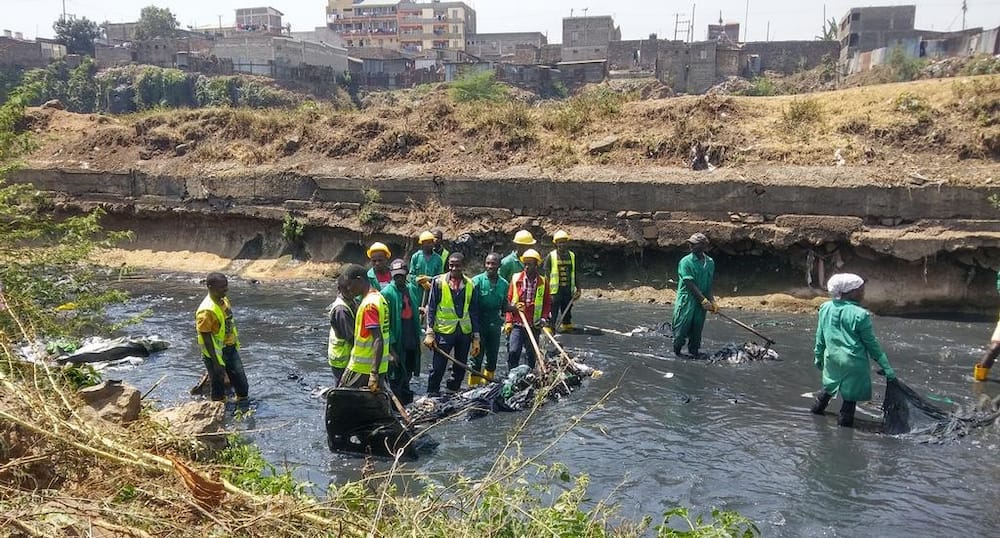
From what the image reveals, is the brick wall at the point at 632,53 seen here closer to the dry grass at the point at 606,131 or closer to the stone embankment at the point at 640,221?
the dry grass at the point at 606,131

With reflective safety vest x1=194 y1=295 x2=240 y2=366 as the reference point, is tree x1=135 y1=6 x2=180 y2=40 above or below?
above

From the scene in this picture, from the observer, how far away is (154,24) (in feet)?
196

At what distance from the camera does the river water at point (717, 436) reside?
218 inches

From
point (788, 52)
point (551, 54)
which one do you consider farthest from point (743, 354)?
Answer: point (551, 54)

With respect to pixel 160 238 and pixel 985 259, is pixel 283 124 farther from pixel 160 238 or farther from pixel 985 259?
pixel 985 259

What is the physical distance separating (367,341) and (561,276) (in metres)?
4.87

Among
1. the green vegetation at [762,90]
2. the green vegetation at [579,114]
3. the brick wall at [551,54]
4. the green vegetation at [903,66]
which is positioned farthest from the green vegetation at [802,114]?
the brick wall at [551,54]

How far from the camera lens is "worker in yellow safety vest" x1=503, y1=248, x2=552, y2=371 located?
Result: 854 centimetres

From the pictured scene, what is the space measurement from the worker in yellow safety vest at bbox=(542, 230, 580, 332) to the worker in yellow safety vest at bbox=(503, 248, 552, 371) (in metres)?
1.62

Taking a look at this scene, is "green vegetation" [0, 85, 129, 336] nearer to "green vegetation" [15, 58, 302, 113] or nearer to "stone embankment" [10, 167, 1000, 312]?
"stone embankment" [10, 167, 1000, 312]

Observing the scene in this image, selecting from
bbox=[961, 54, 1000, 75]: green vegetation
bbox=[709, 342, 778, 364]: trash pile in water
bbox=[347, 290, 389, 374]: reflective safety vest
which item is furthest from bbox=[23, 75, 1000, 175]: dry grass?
bbox=[347, 290, 389, 374]: reflective safety vest

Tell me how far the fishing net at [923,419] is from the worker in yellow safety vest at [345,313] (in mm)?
4991

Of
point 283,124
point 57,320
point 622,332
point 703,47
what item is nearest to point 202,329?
point 57,320

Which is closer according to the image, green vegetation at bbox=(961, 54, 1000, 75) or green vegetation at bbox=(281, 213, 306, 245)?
green vegetation at bbox=(281, 213, 306, 245)
